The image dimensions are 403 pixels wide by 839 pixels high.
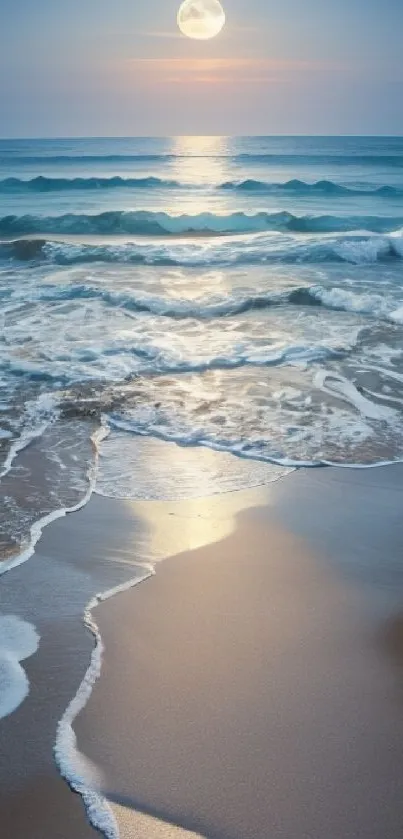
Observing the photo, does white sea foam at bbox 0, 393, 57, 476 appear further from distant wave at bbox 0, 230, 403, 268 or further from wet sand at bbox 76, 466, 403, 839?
distant wave at bbox 0, 230, 403, 268

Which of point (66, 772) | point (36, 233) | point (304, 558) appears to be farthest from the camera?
point (36, 233)

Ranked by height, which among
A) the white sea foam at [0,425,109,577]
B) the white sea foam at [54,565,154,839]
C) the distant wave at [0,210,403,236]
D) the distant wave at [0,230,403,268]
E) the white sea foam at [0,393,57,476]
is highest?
the distant wave at [0,210,403,236]

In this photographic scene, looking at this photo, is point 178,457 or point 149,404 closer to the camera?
point 178,457

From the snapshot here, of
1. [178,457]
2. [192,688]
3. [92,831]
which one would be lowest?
[92,831]

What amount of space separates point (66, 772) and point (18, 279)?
1245 cm

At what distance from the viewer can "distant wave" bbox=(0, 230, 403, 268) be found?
16281 mm

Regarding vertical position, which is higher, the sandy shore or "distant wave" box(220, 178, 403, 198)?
"distant wave" box(220, 178, 403, 198)

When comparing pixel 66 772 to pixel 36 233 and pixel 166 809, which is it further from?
pixel 36 233

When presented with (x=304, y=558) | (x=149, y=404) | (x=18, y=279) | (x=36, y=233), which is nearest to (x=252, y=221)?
(x=36, y=233)

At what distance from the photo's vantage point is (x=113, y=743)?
276 centimetres

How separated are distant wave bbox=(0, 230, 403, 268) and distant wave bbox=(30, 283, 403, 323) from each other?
4.02 meters

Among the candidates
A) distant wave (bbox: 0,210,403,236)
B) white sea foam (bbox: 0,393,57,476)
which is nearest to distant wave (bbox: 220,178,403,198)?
distant wave (bbox: 0,210,403,236)

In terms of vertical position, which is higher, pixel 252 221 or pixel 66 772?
pixel 252 221

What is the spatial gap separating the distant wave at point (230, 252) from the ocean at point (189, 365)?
0.05 metres
